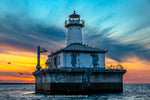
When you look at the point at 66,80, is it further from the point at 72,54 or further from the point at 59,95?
the point at 72,54

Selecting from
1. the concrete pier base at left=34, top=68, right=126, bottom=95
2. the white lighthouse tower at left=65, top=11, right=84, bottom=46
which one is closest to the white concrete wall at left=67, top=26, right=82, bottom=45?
the white lighthouse tower at left=65, top=11, right=84, bottom=46

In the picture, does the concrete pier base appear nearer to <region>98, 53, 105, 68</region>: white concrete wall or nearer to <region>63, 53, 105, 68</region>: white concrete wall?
<region>63, 53, 105, 68</region>: white concrete wall

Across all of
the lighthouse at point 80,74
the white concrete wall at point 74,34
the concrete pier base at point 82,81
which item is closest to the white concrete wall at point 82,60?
the lighthouse at point 80,74

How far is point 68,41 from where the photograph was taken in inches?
2464

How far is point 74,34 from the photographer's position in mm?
61625

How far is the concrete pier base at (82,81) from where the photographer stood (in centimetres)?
4834

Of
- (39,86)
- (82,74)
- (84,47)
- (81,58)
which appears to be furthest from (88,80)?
(39,86)

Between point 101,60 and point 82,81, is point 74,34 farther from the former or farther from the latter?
point 82,81

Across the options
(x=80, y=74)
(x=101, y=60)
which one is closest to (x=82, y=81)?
(x=80, y=74)

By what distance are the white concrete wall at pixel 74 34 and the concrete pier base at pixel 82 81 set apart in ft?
42.6

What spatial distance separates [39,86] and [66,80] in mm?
13734

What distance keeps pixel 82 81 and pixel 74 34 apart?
1571 centimetres

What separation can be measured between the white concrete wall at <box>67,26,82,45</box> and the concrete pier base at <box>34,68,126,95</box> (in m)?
13.0

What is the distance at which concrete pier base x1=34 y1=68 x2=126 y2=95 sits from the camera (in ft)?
159
